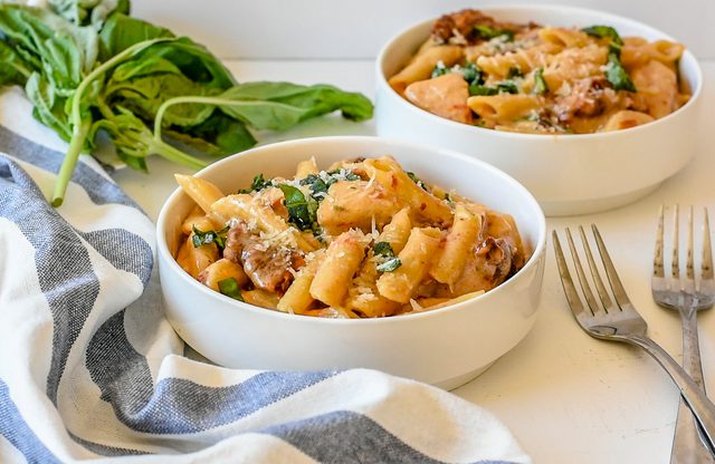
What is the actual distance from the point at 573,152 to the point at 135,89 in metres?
0.65

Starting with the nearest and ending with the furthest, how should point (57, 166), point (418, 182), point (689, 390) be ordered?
1. point (689, 390)
2. point (418, 182)
3. point (57, 166)

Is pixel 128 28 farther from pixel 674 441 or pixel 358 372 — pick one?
pixel 674 441

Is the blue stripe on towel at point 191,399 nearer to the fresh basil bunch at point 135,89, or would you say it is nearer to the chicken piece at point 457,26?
the fresh basil bunch at point 135,89

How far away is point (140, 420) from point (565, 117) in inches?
29.3

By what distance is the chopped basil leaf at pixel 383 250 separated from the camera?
1.20 meters

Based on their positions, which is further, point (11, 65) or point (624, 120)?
point (11, 65)

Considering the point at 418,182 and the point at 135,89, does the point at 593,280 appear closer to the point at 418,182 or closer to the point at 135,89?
the point at 418,182

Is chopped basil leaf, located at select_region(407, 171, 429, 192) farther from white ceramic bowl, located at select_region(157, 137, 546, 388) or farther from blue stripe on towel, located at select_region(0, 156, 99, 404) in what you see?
blue stripe on towel, located at select_region(0, 156, 99, 404)

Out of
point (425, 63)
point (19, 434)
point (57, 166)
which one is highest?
point (425, 63)

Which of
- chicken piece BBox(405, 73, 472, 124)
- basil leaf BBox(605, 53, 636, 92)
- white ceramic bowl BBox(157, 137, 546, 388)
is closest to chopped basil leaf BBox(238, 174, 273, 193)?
white ceramic bowl BBox(157, 137, 546, 388)

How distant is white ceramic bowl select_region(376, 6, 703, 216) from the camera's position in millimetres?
1475

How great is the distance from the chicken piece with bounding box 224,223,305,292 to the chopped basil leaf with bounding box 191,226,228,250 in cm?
2

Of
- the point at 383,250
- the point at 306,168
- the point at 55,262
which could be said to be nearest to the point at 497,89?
the point at 306,168

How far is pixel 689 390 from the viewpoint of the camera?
1111 millimetres
